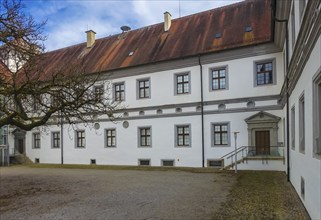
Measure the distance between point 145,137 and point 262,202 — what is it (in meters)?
15.3

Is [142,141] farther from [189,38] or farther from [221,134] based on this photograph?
[189,38]

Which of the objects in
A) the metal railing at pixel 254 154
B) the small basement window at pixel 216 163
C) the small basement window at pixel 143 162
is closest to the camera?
the metal railing at pixel 254 154

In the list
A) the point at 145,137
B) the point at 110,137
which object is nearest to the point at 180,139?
the point at 145,137

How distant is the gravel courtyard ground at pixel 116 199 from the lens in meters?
8.30

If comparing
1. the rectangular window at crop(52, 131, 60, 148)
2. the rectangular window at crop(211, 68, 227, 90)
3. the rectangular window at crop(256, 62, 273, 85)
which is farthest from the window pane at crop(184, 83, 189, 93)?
the rectangular window at crop(52, 131, 60, 148)

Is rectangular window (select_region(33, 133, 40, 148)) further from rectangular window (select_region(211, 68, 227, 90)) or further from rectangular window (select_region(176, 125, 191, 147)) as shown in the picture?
Result: rectangular window (select_region(211, 68, 227, 90))

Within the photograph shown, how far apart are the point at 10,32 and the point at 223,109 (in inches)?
552

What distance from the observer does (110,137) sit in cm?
2573

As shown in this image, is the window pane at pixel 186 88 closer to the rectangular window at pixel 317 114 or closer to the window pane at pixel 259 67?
the window pane at pixel 259 67

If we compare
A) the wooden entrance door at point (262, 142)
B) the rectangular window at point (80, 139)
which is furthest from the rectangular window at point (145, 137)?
the wooden entrance door at point (262, 142)

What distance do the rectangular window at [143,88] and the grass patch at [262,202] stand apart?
12.7 m

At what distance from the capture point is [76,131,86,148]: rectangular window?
27.2 m

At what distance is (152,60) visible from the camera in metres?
23.5

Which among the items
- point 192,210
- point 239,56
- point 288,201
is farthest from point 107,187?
point 239,56
